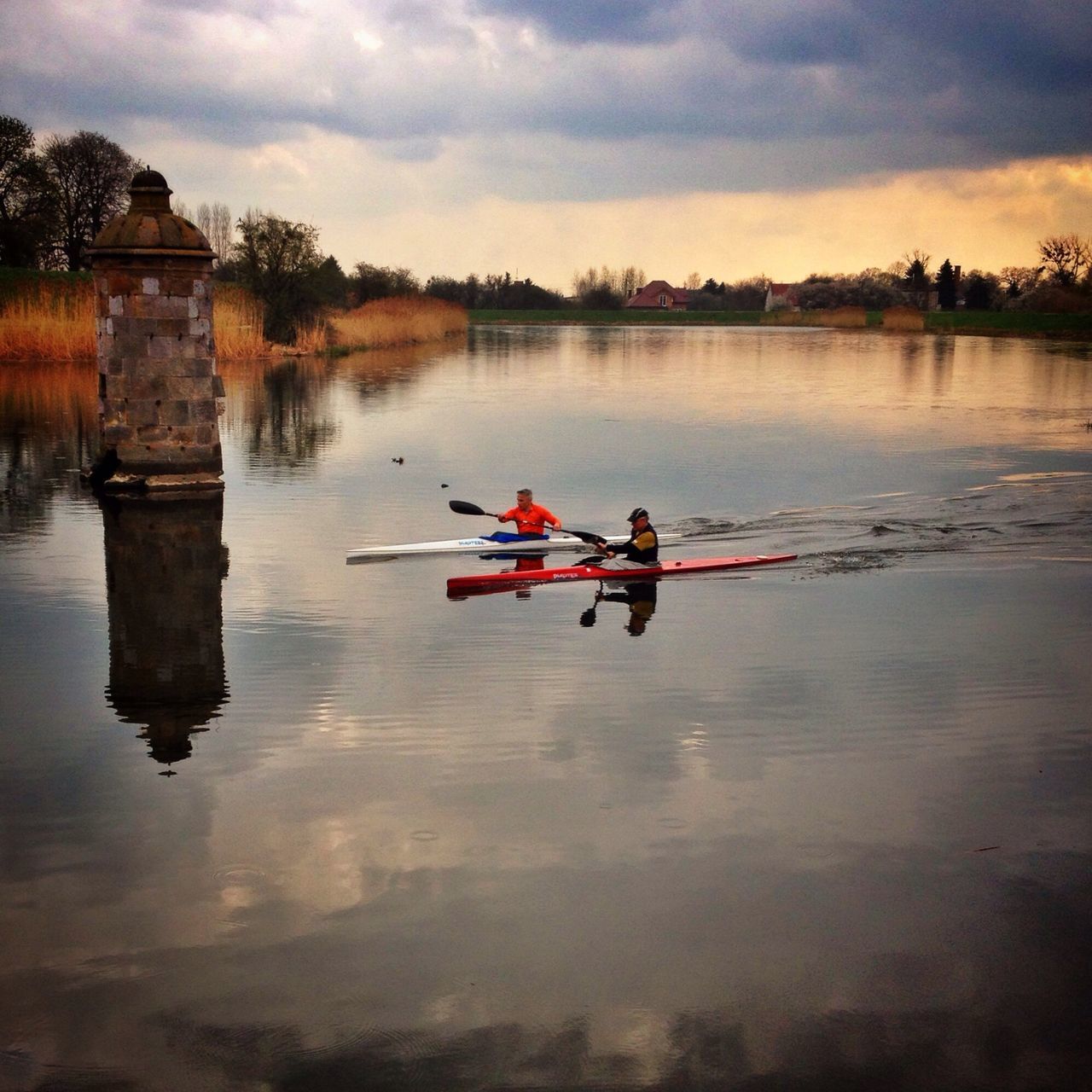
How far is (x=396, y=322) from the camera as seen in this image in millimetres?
64375

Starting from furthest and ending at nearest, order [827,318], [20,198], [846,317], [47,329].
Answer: [827,318] < [846,317] < [20,198] < [47,329]

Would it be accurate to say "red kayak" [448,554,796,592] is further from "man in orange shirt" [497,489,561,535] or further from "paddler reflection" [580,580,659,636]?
"man in orange shirt" [497,489,561,535]

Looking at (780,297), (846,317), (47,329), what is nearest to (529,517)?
(47,329)

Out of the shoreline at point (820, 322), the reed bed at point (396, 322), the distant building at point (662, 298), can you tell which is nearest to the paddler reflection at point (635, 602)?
the reed bed at point (396, 322)

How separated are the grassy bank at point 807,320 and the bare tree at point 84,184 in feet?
164

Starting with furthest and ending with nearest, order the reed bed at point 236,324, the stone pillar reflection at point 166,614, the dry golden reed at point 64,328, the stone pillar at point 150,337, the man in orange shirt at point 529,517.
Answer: the reed bed at point 236,324, the dry golden reed at point 64,328, the stone pillar at point 150,337, the man in orange shirt at point 529,517, the stone pillar reflection at point 166,614

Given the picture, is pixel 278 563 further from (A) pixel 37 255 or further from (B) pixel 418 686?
(A) pixel 37 255

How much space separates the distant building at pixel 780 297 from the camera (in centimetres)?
13300

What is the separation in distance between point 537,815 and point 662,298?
14418 centimetres

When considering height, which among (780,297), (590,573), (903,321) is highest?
(780,297)

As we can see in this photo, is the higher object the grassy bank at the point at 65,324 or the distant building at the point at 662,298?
the distant building at the point at 662,298

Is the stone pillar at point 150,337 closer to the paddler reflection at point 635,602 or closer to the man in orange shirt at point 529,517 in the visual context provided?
the man in orange shirt at point 529,517

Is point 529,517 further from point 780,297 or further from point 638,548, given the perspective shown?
point 780,297

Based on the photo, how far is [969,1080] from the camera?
516cm
